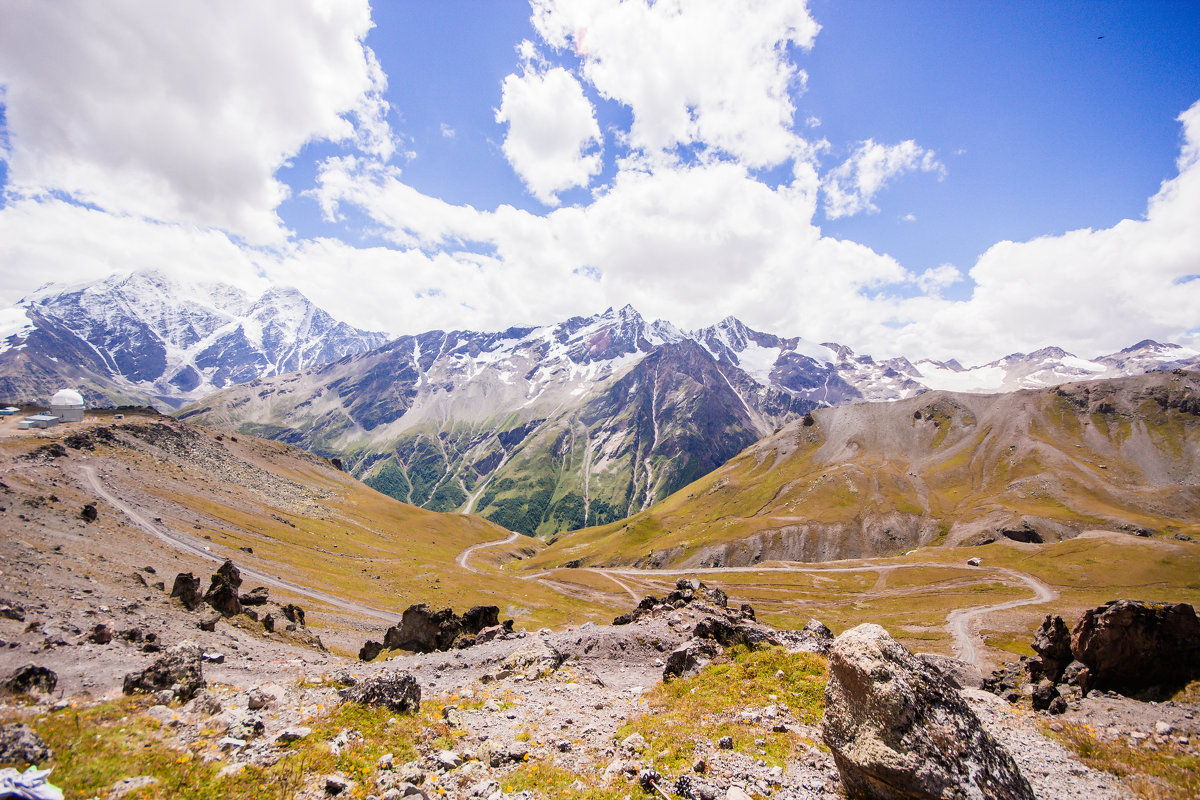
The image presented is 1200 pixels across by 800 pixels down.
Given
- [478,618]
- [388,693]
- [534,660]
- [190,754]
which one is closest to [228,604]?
[478,618]

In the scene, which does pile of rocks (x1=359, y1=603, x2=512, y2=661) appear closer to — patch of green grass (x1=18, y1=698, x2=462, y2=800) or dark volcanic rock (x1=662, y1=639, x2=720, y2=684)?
dark volcanic rock (x1=662, y1=639, x2=720, y2=684)

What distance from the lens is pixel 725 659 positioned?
80.4 feet

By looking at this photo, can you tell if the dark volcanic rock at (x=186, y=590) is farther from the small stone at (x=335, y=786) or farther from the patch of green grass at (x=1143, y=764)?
the patch of green grass at (x=1143, y=764)

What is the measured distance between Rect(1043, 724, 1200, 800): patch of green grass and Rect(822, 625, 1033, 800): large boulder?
26.5ft

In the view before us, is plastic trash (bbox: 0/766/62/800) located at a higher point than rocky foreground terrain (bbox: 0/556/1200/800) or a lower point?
higher

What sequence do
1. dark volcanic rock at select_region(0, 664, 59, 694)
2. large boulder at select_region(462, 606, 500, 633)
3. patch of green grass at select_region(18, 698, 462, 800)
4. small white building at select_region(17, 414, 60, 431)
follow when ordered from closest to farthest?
patch of green grass at select_region(18, 698, 462, 800), dark volcanic rock at select_region(0, 664, 59, 694), large boulder at select_region(462, 606, 500, 633), small white building at select_region(17, 414, 60, 431)

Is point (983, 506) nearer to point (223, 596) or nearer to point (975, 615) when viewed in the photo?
point (975, 615)

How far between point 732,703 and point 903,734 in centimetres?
953

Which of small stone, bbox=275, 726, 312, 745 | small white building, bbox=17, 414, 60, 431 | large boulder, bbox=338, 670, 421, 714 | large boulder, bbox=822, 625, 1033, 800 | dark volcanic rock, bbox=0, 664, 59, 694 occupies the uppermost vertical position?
small white building, bbox=17, 414, 60, 431

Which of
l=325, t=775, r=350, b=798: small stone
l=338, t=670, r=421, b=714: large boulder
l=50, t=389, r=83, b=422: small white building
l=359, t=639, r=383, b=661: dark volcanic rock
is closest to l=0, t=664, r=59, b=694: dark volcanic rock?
l=338, t=670, r=421, b=714: large boulder

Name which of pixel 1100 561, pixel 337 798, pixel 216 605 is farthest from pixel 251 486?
pixel 1100 561

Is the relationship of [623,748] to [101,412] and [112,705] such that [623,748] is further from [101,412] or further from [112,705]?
[101,412]

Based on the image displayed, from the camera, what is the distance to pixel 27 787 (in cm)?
868

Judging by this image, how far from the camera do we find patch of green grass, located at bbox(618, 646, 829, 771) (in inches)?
563
